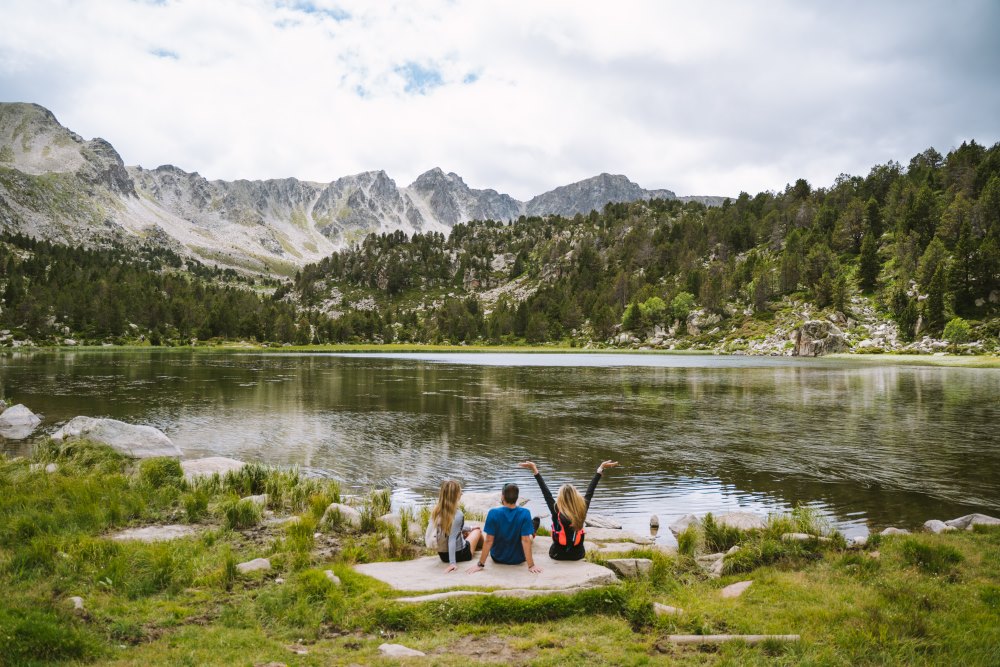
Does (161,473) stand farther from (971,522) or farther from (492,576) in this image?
(971,522)

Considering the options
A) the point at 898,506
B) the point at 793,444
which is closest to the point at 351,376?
the point at 793,444

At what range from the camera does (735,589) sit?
11500 millimetres

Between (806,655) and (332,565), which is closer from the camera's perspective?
(806,655)

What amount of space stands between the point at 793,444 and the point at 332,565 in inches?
1150

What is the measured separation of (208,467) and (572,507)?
717 inches

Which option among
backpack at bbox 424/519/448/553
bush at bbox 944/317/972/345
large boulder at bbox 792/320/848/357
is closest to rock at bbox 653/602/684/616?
backpack at bbox 424/519/448/553

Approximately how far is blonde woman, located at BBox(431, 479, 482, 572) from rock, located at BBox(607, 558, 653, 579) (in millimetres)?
3311

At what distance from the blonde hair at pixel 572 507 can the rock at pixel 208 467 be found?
1520 cm

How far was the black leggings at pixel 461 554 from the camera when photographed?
1268 cm

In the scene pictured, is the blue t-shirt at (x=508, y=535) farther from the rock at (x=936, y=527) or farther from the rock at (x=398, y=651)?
the rock at (x=936, y=527)

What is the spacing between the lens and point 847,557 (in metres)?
12.8

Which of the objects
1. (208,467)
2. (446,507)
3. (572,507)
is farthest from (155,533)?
(572,507)

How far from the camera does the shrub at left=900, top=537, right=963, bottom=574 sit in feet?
39.3

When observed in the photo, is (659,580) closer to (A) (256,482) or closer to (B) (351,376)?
(A) (256,482)
